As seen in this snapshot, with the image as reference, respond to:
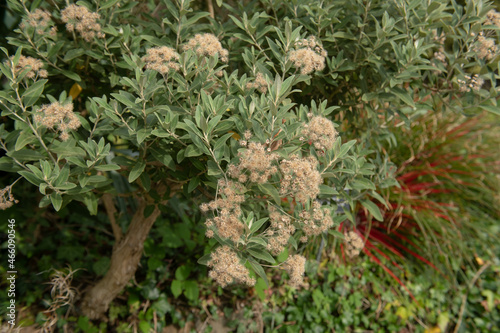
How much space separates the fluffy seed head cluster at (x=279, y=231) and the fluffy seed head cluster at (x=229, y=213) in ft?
0.35

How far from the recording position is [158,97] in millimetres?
1251

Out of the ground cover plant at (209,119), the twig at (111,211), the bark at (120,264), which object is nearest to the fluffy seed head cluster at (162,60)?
the ground cover plant at (209,119)

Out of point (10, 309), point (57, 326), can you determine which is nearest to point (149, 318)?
point (57, 326)

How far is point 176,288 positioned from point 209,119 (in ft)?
4.73

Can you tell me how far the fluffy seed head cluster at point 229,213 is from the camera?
103 cm

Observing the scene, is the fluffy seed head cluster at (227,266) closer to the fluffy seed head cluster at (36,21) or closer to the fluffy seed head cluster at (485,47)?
the fluffy seed head cluster at (36,21)

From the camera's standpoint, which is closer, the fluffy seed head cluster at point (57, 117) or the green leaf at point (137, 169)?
the fluffy seed head cluster at point (57, 117)

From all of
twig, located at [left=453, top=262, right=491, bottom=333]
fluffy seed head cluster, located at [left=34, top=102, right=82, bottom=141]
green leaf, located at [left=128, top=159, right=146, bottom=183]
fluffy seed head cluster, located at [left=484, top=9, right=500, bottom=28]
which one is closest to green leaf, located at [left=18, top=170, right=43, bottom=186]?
fluffy seed head cluster, located at [left=34, top=102, right=82, bottom=141]

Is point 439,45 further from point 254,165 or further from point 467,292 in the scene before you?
point 467,292

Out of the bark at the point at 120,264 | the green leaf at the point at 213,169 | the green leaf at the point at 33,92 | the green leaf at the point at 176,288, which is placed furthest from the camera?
the green leaf at the point at 176,288

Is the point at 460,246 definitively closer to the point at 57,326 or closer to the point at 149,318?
the point at 149,318

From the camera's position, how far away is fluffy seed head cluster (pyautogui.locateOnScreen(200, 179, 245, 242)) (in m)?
1.03

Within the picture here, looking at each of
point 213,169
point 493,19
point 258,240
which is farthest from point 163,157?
point 493,19

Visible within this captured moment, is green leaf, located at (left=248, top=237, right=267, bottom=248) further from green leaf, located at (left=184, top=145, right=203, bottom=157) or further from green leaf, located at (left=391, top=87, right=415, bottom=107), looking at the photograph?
green leaf, located at (left=391, top=87, right=415, bottom=107)
